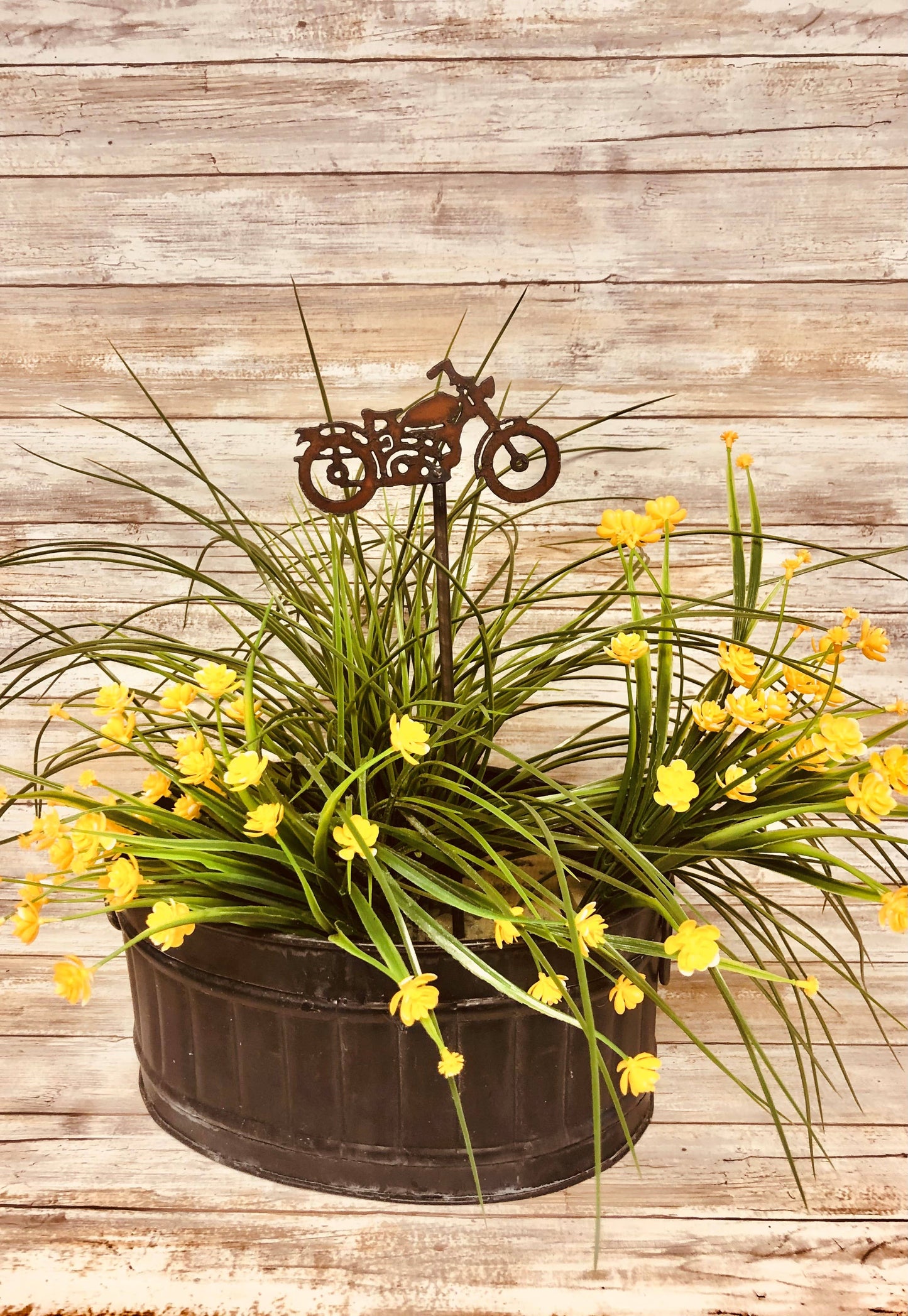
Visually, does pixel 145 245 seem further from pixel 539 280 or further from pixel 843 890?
pixel 843 890

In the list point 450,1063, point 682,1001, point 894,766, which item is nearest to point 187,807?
point 450,1063

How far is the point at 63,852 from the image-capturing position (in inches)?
23.8

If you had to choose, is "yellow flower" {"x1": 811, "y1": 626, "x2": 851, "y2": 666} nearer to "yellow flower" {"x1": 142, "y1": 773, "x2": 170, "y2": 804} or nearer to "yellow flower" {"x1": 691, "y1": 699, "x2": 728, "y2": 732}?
"yellow flower" {"x1": 691, "y1": 699, "x2": 728, "y2": 732}

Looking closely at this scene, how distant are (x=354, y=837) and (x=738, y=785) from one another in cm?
25

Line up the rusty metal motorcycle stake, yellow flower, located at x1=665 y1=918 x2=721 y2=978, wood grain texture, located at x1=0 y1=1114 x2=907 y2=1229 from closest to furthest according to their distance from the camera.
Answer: yellow flower, located at x1=665 y1=918 x2=721 y2=978
the rusty metal motorcycle stake
wood grain texture, located at x1=0 y1=1114 x2=907 y2=1229

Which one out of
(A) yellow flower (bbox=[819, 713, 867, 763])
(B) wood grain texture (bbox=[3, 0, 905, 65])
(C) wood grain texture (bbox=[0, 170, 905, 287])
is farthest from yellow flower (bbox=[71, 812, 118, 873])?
(B) wood grain texture (bbox=[3, 0, 905, 65])

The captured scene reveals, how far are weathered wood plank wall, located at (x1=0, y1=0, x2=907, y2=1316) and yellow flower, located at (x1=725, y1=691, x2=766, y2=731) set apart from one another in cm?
46

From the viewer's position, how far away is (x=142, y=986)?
29.5 inches

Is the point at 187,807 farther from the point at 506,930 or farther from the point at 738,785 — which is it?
the point at 738,785

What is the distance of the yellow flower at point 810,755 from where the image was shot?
2.16 ft

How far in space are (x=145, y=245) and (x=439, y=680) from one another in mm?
667

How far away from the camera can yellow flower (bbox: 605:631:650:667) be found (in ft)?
2.07

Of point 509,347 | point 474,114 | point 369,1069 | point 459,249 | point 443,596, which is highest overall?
point 474,114

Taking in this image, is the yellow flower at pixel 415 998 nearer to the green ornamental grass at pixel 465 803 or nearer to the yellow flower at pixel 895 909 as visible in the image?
the green ornamental grass at pixel 465 803
